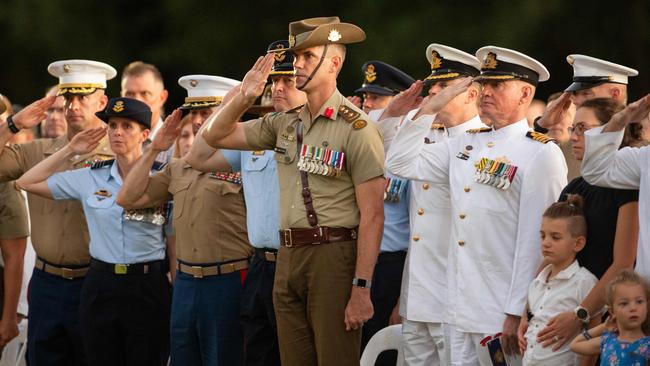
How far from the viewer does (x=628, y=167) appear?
239 inches

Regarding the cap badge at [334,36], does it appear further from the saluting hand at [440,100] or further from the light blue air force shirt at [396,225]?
the light blue air force shirt at [396,225]

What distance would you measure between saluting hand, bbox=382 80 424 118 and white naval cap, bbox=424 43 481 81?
1.91ft

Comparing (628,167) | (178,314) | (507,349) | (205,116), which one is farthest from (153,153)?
(628,167)

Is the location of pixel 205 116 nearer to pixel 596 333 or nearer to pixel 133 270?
pixel 133 270

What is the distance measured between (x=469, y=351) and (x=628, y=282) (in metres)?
1.10

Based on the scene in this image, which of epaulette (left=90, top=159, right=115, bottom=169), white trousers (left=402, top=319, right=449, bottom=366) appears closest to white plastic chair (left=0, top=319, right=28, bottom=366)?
epaulette (left=90, top=159, right=115, bottom=169)

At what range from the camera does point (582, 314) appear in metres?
6.20

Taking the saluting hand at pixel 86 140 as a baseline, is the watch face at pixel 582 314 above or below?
below

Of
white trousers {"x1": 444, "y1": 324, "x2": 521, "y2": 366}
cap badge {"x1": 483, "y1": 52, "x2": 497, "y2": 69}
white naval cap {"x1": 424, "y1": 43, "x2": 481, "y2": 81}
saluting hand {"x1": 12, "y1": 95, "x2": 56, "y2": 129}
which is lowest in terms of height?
white trousers {"x1": 444, "y1": 324, "x2": 521, "y2": 366}

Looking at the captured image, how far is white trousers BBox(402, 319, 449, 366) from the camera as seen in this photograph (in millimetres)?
7188

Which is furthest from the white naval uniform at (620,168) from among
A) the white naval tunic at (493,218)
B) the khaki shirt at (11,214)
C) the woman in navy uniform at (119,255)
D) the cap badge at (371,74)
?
the khaki shirt at (11,214)

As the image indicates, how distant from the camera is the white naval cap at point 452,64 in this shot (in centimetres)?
750

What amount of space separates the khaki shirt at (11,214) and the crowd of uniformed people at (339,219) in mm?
329

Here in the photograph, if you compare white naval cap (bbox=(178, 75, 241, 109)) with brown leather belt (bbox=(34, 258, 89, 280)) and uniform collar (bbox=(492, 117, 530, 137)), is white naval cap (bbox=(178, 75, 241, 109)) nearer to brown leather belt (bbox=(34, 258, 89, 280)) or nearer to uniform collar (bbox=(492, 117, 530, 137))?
brown leather belt (bbox=(34, 258, 89, 280))
